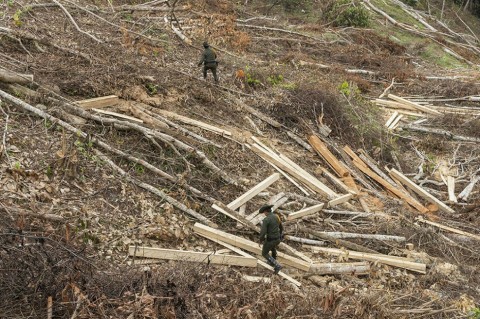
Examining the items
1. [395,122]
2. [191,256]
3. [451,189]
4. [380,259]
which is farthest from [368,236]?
[395,122]

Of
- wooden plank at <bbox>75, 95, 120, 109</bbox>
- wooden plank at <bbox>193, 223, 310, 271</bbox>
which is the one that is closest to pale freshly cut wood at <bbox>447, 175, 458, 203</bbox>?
wooden plank at <bbox>193, 223, 310, 271</bbox>

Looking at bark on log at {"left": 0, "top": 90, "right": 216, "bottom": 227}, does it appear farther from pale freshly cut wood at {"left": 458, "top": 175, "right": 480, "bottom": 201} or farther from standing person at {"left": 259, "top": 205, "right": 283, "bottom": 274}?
pale freshly cut wood at {"left": 458, "top": 175, "right": 480, "bottom": 201}

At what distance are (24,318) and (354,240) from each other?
593 centimetres

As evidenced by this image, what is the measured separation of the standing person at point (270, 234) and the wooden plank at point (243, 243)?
0.91 ft

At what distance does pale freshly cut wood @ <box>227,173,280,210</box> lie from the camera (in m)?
9.33

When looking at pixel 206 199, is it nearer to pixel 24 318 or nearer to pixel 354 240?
pixel 354 240

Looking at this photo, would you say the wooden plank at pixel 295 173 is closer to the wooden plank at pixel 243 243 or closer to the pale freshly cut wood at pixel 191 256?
the wooden plank at pixel 243 243

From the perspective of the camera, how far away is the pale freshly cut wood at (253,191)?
30.6ft

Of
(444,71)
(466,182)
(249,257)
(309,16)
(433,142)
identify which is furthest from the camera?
(309,16)

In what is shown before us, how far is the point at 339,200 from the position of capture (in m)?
10.5

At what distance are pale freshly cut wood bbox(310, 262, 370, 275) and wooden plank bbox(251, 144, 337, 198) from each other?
80.5 inches

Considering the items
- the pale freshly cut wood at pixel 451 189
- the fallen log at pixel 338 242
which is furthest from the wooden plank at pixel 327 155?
the fallen log at pixel 338 242

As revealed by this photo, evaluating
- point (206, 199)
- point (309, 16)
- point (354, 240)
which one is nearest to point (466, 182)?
point (354, 240)

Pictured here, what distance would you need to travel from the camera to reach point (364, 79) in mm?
17453
